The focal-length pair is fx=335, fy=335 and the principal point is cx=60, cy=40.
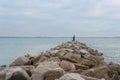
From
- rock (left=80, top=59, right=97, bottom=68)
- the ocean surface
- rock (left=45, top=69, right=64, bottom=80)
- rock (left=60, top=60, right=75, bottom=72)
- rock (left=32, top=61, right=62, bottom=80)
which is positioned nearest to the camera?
rock (left=45, top=69, right=64, bottom=80)

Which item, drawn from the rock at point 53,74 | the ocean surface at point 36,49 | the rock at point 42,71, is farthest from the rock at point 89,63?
the ocean surface at point 36,49

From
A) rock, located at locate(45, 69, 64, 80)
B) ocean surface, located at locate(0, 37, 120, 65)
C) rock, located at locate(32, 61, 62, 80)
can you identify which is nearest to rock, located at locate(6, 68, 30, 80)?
rock, located at locate(32, 61, 62, 80)

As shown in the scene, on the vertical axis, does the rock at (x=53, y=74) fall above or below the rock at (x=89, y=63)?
above

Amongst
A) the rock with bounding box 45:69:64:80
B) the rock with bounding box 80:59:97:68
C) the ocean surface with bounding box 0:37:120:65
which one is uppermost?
the rock with bounding box 45:69:64:80

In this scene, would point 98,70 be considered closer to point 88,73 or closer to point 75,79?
point 88,73

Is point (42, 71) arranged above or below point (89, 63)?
above

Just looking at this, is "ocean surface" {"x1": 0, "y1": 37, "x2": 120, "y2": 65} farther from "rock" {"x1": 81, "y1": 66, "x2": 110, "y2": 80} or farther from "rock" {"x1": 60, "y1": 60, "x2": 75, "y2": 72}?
"rock" {"x1": 81, "y1": 66, "x2": 110, "y2": 80}

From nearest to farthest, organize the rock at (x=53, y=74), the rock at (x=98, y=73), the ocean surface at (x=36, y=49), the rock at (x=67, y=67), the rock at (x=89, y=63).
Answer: the rock at (x=53, y=74) → the rock at (x=98, y=73) → the rock at (x=67, y=67) → the rock at (x=89, y=63) → the ocean surface at (x=36, y=49)

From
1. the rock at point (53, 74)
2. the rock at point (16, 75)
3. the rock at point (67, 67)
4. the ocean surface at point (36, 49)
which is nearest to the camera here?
the rock at point (53, 74)

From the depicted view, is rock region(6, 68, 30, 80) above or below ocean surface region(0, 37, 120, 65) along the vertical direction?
above

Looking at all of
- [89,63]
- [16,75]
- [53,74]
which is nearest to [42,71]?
[53,74]

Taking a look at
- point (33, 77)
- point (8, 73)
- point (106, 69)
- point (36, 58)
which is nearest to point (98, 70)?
point (106, 69)

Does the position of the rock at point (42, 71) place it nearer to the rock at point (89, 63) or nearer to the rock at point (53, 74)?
the rock at point (53, 74)

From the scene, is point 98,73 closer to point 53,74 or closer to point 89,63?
point 53,74
